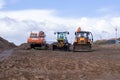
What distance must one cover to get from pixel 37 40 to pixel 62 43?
22.7ft

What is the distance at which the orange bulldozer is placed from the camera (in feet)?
164

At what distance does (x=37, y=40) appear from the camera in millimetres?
49906

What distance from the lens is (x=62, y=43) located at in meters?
43.8

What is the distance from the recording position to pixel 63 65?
1991 cm

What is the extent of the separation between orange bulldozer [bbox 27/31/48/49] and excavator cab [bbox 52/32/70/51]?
553cm

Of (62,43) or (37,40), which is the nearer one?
(62,43)

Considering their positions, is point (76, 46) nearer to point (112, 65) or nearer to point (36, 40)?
point (36, 40)

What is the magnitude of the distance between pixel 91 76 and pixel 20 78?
10.3 ft

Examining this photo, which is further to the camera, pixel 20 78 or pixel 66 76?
pixel 66 76

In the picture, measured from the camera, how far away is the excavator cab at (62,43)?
1726 inches

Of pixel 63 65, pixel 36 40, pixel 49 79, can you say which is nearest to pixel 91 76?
pixel 49 79

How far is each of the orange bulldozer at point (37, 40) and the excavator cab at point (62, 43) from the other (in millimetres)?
5526

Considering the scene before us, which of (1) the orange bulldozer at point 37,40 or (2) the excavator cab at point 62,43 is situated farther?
(1) the orange bulldozer at point 37,40

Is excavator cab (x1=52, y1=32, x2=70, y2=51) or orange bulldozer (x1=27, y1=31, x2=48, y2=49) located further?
orange bulldozer (x1=27, y1=31, x2=48, y2=49)
